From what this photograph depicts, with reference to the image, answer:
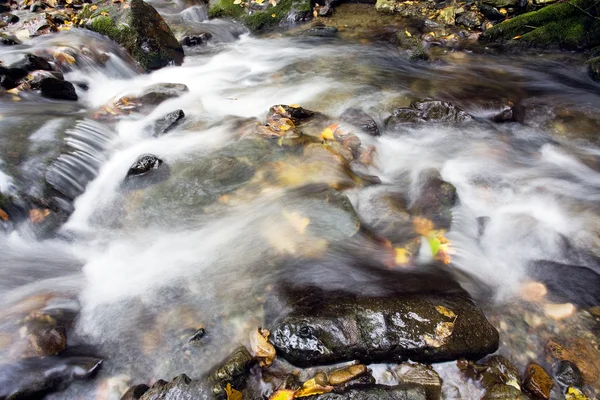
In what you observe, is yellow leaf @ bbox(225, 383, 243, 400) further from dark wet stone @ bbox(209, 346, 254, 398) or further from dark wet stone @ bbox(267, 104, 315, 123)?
dark wet stone @ bbox(267, 104, 315, 123)

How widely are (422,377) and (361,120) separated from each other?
15.9 ft

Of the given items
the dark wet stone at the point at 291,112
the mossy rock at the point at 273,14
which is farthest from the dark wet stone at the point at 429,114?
the mossy rock at the point at 273,14

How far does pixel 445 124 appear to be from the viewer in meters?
6.94

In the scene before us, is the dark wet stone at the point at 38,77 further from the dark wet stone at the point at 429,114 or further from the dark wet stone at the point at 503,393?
the dark wet stone at the point at 503,393

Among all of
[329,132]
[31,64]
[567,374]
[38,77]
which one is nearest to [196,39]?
[31,64]

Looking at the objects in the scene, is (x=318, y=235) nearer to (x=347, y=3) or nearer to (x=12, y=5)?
(x=347, y=3)

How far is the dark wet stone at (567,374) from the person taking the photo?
318cm

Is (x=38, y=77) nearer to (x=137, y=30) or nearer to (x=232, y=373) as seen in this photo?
(x=137, y=30)

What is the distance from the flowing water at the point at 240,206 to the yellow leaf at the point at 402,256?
13 centimetres

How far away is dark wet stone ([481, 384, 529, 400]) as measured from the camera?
2.88m

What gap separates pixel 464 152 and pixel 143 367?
18.8 feet

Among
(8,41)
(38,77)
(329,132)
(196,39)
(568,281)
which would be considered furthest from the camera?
(196,39)

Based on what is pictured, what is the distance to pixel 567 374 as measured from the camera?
3.22 meters

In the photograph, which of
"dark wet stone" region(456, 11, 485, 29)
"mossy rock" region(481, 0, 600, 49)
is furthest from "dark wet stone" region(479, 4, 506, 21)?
"mossy rock" region(481, 0, 600, 49)
